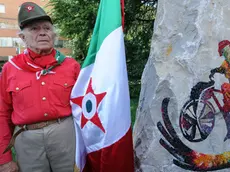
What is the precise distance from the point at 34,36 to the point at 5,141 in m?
0.80

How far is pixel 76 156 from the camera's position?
2424 mm

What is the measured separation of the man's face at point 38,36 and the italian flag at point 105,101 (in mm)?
321

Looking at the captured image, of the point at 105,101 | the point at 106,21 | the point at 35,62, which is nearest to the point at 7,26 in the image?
the point at 35,62

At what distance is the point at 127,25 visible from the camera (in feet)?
22.9

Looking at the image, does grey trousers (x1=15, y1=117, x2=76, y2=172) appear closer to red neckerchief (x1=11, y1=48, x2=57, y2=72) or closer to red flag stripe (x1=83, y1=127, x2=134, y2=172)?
red flag stripe (x1=83, y1=127, x2=134, y2=172)

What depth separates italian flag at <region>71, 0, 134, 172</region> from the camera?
219 centimetres

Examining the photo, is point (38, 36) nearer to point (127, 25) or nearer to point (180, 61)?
point (180, 61)

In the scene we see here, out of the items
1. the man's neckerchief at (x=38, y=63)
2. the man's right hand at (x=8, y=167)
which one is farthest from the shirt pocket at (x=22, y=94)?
the man's right hand at (x=8, y=167)

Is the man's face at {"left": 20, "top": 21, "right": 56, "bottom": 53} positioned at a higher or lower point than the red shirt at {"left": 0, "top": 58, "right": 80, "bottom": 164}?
higher

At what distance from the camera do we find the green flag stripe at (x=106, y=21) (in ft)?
7.46

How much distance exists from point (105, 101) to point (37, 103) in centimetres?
51

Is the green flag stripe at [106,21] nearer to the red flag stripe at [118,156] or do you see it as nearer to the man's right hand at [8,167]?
the red flag stripe at [118,156]

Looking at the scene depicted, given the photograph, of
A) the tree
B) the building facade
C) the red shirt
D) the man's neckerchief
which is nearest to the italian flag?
the red shirt

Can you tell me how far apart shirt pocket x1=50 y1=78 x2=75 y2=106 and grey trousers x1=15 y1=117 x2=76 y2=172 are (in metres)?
0.14
